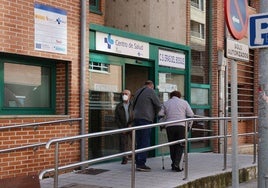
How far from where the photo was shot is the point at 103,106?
9.66 metres

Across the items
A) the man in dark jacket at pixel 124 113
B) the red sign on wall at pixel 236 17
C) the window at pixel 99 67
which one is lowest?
the man in dark jacket at pixel 124 113

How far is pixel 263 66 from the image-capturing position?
20.0 ft

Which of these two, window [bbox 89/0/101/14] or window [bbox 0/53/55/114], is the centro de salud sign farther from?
window [bbox 89/0/101/14]

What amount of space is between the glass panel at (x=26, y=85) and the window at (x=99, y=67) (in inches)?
39.1

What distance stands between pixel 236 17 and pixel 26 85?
441 cm

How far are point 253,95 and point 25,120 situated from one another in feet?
35.2

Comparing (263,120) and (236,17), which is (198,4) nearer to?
(263,120)

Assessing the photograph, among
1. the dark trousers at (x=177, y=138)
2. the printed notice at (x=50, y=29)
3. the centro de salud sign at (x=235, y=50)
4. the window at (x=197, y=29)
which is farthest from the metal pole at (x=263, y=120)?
the window at (x=197, y=29)

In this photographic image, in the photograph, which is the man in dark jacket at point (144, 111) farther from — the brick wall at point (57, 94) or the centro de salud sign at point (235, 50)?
the centro de salud sign at point (235, 50)

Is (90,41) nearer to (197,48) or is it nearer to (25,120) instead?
(25,120)

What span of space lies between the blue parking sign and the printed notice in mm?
3565

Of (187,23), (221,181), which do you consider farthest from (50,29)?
(187,23)

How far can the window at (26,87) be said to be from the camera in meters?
7.72

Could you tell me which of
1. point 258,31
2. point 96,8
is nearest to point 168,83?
point 96,8
